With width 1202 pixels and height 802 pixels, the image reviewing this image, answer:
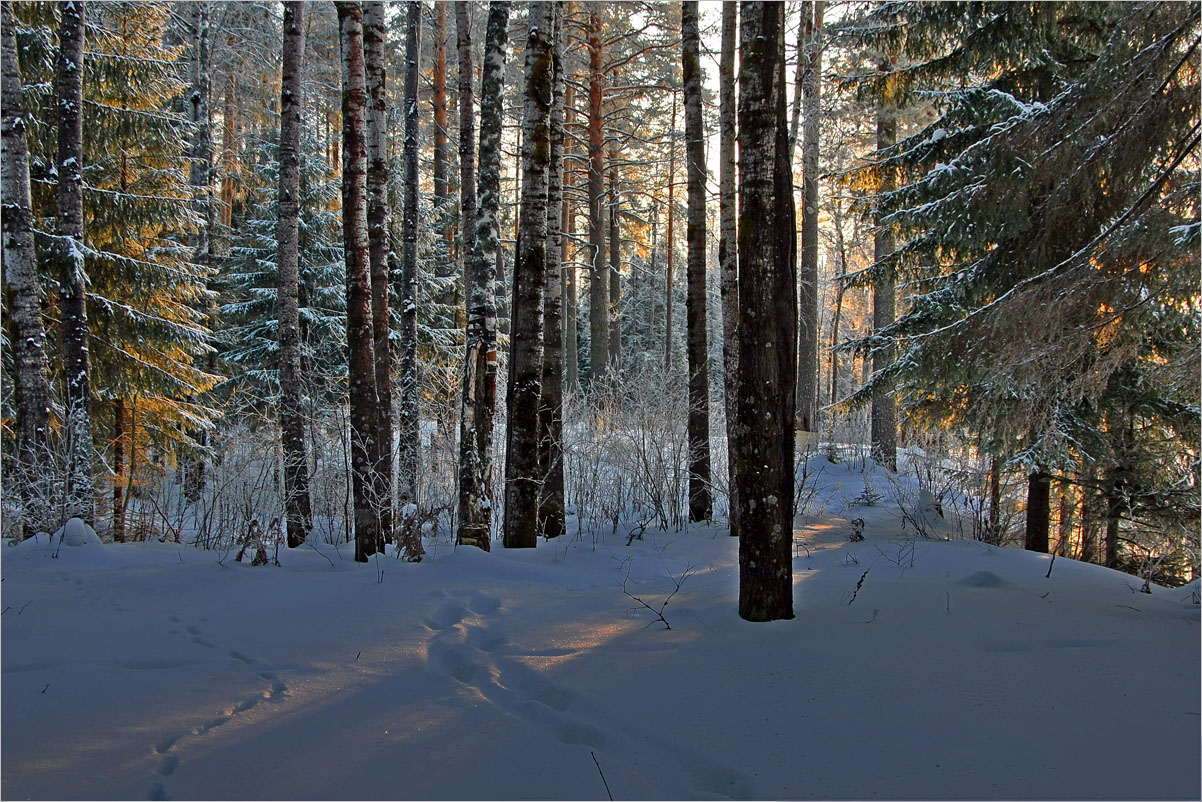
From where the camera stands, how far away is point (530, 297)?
606 centimetres

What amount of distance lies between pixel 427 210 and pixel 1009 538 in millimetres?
13715

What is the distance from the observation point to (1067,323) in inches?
173

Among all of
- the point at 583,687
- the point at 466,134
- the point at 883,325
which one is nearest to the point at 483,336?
the point at 466,134

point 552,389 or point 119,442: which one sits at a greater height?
point 552,389

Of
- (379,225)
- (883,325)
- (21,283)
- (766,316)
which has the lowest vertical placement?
(766,316)

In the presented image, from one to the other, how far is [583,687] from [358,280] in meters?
4.24

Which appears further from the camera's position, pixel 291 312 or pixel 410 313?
pixel 410 313

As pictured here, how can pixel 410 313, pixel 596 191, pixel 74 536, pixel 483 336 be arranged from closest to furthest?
1. pixel 74 536
2. pixel 483 336
3. pixel 410 313
4. pixel 596 191

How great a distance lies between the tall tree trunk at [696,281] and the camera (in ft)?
25.2

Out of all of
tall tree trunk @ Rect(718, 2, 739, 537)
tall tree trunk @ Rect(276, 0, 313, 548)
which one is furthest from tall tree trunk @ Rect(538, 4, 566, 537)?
tall tree trunk @ Rect(276, 0, 313, 548)

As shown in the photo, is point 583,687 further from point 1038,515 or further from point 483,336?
point 1038,515

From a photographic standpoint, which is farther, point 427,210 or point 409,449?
point 427,210

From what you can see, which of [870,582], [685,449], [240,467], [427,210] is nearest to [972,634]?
[870,582]

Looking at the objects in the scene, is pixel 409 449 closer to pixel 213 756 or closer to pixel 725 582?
pixel 725 582
